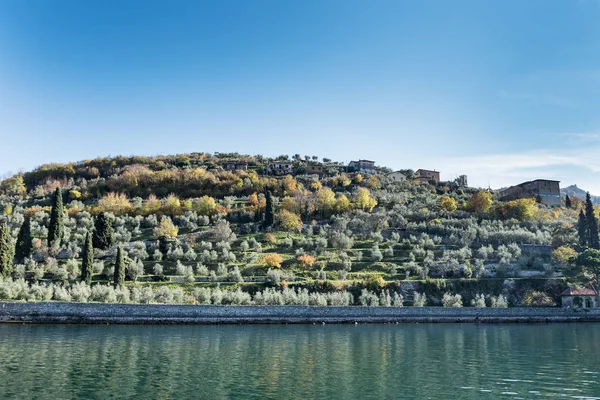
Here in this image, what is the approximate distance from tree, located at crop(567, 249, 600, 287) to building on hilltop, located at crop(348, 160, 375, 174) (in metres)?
94.9

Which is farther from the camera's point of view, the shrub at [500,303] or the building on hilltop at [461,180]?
the building on hilltop at [461,180]

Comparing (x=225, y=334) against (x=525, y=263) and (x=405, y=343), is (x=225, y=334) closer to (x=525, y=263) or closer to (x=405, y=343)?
(x=405, y=343)

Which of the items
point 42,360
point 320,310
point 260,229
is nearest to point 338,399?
point 42,360

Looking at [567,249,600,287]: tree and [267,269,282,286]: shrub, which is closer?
[567,249,600,287]: tree

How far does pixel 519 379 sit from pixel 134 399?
1970 cm

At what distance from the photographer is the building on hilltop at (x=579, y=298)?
201 feet

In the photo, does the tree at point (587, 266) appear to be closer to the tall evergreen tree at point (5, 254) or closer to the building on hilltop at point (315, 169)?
the tall evergreen tree at point (5, 254)

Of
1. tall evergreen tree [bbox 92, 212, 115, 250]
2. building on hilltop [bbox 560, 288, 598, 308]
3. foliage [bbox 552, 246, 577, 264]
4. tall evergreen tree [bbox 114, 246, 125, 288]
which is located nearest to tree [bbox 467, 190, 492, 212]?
foliage [bbox 552, 246, 577, 264]

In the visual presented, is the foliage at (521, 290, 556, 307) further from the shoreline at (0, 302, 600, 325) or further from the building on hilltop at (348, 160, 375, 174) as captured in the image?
the building on hilltop at (348, 160, 375, 174)

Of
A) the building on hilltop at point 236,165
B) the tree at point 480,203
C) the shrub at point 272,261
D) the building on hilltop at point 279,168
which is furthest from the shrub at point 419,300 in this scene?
the building on hilltop at point 236,165

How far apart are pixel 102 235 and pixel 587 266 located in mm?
72246

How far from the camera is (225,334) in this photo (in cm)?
4350

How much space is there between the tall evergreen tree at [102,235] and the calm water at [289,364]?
31933mm

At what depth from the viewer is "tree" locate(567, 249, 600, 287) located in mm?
61250
